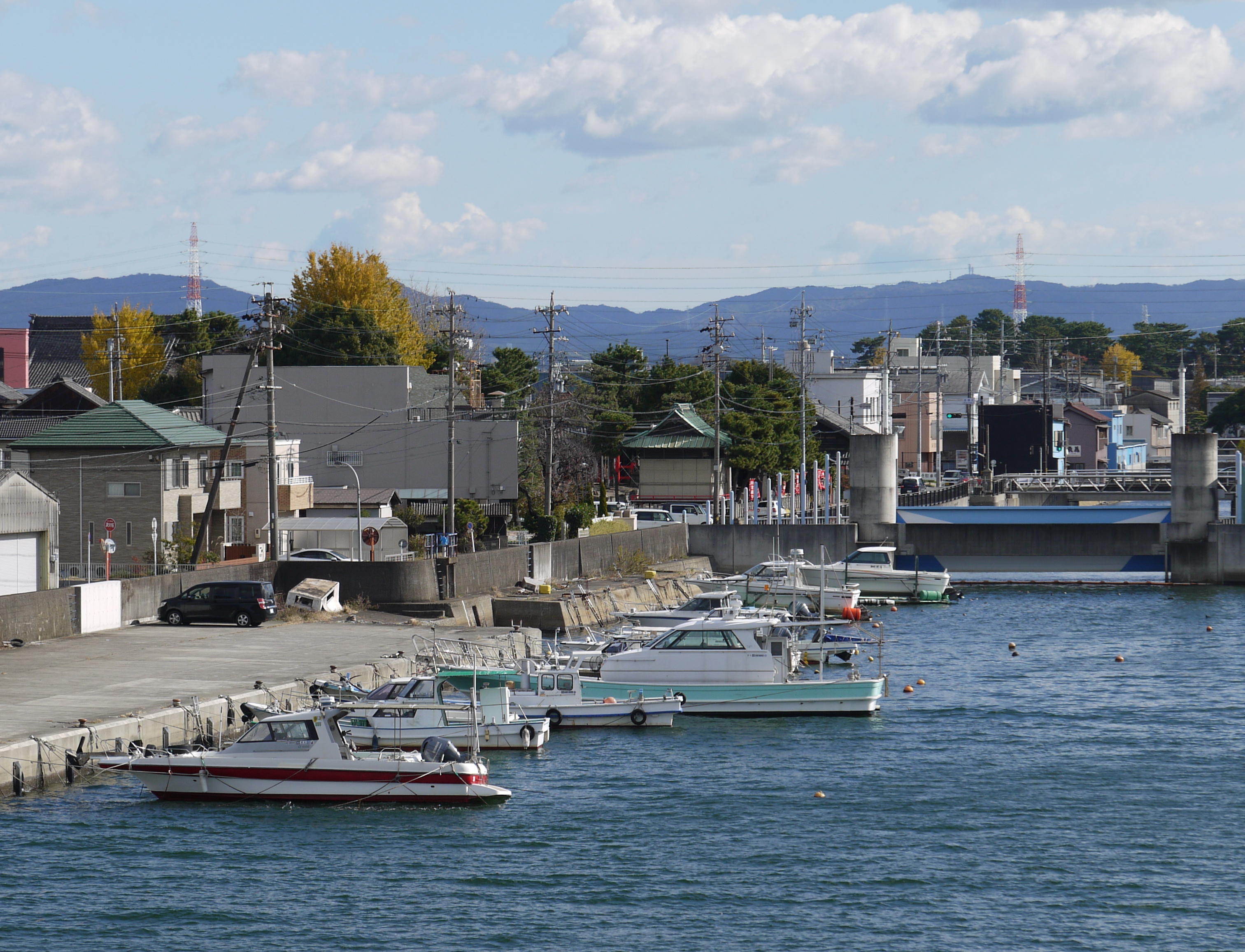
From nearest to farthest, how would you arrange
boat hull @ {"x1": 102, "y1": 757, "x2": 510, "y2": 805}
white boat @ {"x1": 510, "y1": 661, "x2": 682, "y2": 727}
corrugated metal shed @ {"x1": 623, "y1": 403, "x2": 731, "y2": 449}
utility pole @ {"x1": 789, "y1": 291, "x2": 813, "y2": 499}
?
boat hull @ {"x1": 102, "y1": 757, "x2": 510, "y2": 805}, white boat @ {"x1": 510, "y1": 661, "x2": 682, "y2": 727}, utility pole @ {"x1": 789, "y1": 291, "x2": 813, "y2": 499}, corrugated metal shed @ {"x1": 623, "y1": 403, "x2": 731, "y2": 449}

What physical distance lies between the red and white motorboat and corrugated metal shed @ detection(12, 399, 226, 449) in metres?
34.0

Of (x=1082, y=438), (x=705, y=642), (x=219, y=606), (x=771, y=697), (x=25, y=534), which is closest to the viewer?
(x=771, y=697)

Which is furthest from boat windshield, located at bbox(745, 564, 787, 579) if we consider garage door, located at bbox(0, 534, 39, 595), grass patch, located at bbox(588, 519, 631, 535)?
garage door, located at bbox(0, 534, 39, 595)

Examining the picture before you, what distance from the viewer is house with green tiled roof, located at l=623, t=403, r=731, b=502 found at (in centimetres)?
10031

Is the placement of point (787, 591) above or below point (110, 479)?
below

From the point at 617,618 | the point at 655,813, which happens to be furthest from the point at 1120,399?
the point at 655,813

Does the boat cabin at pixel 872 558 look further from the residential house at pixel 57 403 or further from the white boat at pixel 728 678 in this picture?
the residential house at pixel 57 403

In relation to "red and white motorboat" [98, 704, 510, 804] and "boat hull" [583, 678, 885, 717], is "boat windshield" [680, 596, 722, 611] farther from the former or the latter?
"red and white motorboat" [98, 704, 510, 804]

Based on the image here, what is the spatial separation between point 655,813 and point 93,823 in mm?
10608

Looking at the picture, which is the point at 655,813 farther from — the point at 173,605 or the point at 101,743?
the point at 173,605

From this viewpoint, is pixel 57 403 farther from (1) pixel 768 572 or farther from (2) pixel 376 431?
(1) pixel 768 572

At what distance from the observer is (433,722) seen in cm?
3416

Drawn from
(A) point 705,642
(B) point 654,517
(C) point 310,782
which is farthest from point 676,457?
(C) point 310,782

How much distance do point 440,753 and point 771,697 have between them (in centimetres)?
1202
